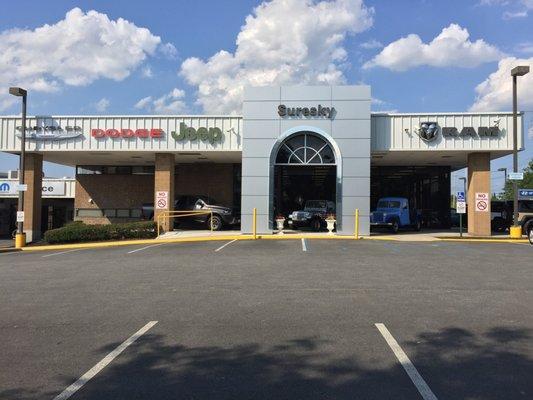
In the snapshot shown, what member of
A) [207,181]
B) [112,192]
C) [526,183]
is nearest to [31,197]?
[112,192]

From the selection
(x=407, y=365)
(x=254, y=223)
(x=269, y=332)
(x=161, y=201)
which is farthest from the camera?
(x=161, y=201)

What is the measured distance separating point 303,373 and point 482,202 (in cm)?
2145

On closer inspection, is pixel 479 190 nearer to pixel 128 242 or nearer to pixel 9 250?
pixel 128 242

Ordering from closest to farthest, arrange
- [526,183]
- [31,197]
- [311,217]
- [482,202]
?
[482,202] < [31,197] < [311,217] < [526,183]

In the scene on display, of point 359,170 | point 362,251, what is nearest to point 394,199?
point 359,170

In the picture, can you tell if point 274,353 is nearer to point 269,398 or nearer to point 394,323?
point 269,398

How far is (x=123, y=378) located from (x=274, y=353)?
162cm

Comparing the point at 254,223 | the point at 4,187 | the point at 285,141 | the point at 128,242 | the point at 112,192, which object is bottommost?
the point at 128,242

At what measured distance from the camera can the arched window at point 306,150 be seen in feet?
79.2

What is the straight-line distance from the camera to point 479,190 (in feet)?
79.5

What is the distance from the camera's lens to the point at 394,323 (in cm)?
718

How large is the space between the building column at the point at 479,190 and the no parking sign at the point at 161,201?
14.3 meters

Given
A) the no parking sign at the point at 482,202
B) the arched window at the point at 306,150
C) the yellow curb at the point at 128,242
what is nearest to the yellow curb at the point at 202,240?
the yellow curb at the point at 128,242

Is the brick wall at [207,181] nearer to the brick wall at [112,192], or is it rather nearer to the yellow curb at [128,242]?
the brick wall at [112,192]
